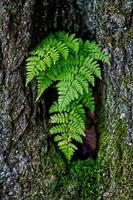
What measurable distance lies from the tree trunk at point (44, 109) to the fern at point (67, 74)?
121 millimetres

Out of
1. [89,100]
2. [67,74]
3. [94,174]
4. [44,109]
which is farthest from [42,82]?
[94,174]

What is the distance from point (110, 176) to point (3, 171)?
107 centimetres

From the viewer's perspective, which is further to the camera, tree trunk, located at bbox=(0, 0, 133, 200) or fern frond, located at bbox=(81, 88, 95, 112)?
fern frond, located at bbox=(81, 88, 95, 112)

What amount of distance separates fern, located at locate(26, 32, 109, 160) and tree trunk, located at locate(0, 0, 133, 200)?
0.40ft

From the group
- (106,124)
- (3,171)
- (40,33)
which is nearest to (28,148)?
(3,171)

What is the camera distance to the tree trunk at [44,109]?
314cm

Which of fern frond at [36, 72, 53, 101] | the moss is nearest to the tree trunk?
the moss

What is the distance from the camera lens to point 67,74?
128 inches

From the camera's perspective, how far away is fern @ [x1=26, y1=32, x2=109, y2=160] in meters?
3.16

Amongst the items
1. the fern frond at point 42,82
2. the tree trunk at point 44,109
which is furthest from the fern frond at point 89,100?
the fern frond at point 42,82

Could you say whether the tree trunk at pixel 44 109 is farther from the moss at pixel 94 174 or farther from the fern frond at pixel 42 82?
the fern frond at pixel 42 82

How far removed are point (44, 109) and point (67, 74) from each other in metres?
0.49

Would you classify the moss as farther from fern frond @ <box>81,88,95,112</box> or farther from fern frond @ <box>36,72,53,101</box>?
fern frond @ <box>36,72,53,101</box>

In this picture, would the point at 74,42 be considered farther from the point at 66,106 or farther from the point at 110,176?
the point at 110,176
